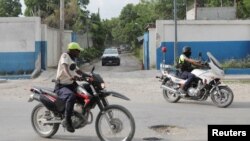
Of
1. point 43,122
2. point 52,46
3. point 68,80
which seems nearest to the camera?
point 68,80

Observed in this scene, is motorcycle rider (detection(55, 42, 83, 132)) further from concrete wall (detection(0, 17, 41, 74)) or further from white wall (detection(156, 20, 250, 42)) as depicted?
white wall (detection(156, 20, 250, 42))

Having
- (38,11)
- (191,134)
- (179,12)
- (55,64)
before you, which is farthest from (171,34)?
(179,12)

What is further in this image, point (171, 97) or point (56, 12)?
point (56, 12)

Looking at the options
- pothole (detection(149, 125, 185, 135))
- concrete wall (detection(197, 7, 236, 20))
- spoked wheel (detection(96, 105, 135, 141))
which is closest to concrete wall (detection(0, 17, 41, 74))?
pothole (detection(149, 125, 185, 135))

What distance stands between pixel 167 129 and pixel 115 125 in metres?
1.80

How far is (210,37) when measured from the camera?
2539 cm

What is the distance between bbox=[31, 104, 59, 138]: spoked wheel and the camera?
8531mm

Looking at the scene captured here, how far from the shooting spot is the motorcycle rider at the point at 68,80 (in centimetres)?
802

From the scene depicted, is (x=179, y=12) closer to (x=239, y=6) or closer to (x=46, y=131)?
(x=239, y=6)

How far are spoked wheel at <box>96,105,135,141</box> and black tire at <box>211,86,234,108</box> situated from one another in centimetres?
504

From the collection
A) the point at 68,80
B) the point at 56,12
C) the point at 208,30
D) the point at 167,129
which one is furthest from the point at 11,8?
the point at 68,80

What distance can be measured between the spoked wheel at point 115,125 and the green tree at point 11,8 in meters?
58.3

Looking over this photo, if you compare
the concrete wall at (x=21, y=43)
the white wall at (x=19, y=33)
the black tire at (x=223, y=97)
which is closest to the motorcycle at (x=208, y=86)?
the black tire at (x=223, y=97)

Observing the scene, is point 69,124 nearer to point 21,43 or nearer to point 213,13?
point 21,43
